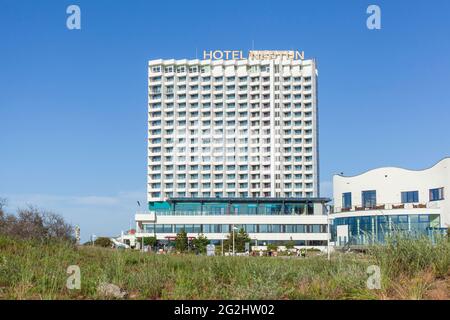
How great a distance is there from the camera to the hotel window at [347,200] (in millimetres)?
73250

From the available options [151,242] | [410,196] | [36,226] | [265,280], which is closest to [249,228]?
[151,242]

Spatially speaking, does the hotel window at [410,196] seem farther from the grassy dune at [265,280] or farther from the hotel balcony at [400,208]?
the grassy dune at [265,280]

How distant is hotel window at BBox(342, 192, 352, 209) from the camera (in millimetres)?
73250

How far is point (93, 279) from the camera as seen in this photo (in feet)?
→ 33.7

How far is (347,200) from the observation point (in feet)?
242

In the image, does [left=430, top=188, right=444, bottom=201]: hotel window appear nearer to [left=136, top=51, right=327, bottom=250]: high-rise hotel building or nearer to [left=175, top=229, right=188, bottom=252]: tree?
[left=175, top=229, right=188, bottom=252]: tree

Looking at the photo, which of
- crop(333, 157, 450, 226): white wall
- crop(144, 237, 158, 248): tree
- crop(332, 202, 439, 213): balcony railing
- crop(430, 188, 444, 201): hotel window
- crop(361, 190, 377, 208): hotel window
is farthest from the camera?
crop(144, 237, 158, 248): tree

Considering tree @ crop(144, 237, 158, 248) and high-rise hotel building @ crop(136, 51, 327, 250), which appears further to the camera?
high-rise hotel building @ crop(136, 51, 327, 250)

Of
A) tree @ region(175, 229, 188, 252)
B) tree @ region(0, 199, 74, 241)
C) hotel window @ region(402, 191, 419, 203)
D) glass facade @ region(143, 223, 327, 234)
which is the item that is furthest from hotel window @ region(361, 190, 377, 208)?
tree @ region(0, 199, 74, 241)

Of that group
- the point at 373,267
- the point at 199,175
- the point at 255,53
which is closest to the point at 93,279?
the point at 373,267

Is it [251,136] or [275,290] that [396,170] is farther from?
[275,290]

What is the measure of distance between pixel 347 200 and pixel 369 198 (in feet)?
11.4

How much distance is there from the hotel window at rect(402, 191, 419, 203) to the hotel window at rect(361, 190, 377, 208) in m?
3.62

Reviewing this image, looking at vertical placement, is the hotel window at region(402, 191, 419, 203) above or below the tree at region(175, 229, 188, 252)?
above
